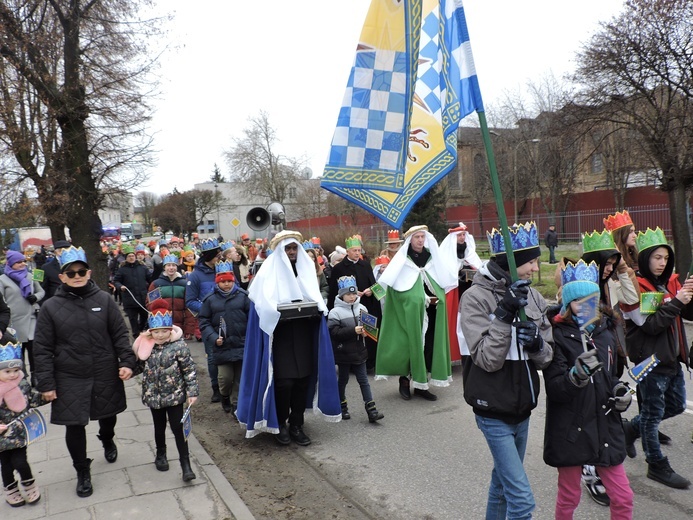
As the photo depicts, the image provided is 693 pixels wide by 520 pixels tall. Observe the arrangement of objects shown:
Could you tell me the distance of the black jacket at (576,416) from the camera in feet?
9.68

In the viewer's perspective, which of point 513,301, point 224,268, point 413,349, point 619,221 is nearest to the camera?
point 513,301

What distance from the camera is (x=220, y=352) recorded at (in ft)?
19.4

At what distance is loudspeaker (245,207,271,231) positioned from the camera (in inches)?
473

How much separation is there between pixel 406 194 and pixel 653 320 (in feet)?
7.12

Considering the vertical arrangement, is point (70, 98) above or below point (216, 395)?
above

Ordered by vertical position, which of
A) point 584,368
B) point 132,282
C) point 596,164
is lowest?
point 584,368

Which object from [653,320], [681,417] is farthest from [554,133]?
[653,320]

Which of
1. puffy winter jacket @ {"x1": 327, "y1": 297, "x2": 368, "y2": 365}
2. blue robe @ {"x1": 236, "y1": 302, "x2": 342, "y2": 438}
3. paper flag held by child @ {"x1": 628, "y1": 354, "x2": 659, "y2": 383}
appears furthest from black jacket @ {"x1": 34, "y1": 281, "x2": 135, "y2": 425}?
paper flag held by child @ {"x1": 628, "y1": 354, "x2": 659, "y2": 383}

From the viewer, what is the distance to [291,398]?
215 inches

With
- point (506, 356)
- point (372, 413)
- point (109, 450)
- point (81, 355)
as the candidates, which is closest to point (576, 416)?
point (506, 356)

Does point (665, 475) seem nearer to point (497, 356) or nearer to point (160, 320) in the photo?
point (497, 356)

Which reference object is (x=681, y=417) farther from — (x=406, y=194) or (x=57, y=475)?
(x=57, y=475)

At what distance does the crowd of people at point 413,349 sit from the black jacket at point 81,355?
1 cm

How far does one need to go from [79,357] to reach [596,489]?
4.15 metres
